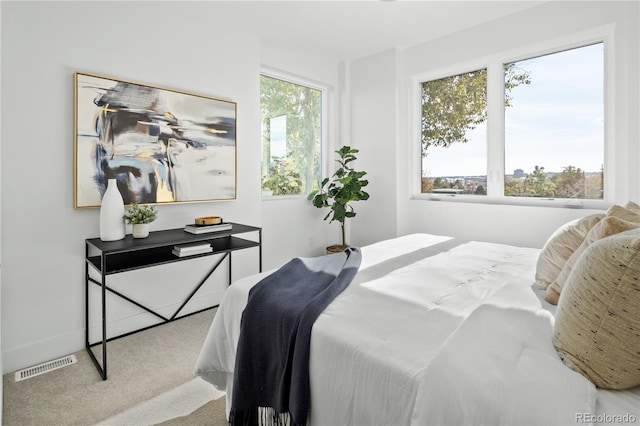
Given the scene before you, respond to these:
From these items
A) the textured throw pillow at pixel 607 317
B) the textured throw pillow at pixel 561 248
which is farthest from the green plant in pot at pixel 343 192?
the textured throw pillow at pixel 607 317

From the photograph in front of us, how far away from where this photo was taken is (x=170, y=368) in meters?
2.22

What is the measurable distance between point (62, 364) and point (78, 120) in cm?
163

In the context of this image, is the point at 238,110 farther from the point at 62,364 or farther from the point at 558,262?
the point at 558,262

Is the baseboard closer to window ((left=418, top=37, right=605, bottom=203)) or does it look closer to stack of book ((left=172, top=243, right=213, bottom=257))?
stack of book ((left=172, top=243, right=213, bottom=257))

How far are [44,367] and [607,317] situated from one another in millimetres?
2941

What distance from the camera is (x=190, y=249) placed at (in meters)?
2.54

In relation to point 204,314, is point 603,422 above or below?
above

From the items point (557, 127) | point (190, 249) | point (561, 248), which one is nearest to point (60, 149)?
point (190, 249)

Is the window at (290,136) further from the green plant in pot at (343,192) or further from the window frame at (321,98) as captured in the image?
the green plant in pot at (343,192)

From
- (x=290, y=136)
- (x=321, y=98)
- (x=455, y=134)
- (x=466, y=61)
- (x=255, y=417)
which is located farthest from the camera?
(x=321, y=98)

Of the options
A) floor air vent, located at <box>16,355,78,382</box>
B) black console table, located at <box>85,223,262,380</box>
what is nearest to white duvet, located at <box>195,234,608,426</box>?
black console table, located at <box>85,223,262,380</box>

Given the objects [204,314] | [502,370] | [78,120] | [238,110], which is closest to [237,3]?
[238,110]

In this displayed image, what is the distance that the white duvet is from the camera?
0.84 m

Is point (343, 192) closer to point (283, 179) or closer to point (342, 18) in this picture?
point (283, 179)
